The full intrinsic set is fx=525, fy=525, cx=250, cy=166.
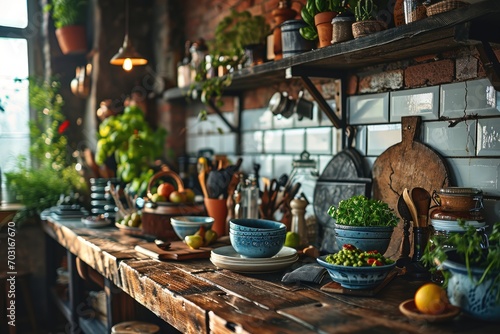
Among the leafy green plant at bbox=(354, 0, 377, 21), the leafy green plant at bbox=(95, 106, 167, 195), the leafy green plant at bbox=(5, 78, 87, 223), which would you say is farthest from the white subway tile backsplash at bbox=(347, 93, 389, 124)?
the leafy green plant at bbox=(5, 78, 87, 223)

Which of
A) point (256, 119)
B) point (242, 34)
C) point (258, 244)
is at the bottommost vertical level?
point (258, 244)

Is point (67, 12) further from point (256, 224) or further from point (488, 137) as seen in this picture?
point (488, 137)

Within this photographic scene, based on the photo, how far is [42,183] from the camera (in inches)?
157

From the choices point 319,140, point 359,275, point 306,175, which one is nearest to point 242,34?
point 319,140

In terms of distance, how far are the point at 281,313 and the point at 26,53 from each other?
3930 millimetres

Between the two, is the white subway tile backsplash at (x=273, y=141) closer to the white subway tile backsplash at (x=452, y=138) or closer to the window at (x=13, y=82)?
the white subway tile backsplash at (x=452, y=138)

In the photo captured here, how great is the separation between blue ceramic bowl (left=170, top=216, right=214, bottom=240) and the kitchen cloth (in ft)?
2.31

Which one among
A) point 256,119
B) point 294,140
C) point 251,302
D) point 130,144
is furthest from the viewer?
point 130,144

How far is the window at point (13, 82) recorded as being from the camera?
433 cm

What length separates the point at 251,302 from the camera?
5.05 feet

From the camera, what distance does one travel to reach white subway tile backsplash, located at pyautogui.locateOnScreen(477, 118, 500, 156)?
1772 millimetres

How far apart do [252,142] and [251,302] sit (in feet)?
5.66

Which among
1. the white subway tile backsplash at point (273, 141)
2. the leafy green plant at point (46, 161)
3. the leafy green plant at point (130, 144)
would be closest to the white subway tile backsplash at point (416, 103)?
the white subway tile backsplash at point (273, 141)

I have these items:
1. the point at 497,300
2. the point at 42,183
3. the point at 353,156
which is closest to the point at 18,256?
the point at 42,183
